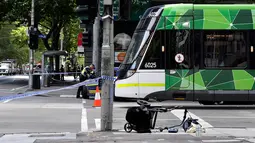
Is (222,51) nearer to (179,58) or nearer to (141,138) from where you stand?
(179,58)

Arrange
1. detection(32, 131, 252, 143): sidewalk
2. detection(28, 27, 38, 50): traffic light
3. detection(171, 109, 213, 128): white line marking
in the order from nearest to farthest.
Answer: detection(32, 131, 252, 143): sidewalk
detection(171, 109, 213, 128): white line marking
detection(28, 27, 38, 50): traffic light

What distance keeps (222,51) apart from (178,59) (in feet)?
5.17

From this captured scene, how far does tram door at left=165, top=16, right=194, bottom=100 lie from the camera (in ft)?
54.6

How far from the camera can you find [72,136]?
10375 millimetres

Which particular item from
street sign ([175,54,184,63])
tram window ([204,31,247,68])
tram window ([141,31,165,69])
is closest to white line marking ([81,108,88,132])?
tram window ([141,31,165,69])

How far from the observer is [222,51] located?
16.8 meters

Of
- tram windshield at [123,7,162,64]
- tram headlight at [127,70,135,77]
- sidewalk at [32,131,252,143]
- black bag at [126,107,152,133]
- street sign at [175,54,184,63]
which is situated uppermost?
tram windshield at [123,7,162,64]

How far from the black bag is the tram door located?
20.2 feet

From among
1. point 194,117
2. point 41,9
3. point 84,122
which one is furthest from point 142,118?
point 41,9

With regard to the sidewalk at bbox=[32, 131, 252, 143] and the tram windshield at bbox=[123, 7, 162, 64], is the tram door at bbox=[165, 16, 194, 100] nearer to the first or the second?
the tram windshield at bbox=[123, 7, 162, 64]

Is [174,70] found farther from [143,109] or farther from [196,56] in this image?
[143,109]

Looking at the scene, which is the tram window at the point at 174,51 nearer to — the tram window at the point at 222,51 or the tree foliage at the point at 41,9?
the tram window at the point at 222,51

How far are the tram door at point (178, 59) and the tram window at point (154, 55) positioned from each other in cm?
21

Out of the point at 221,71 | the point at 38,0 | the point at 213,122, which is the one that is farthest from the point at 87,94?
the point at 38,0
